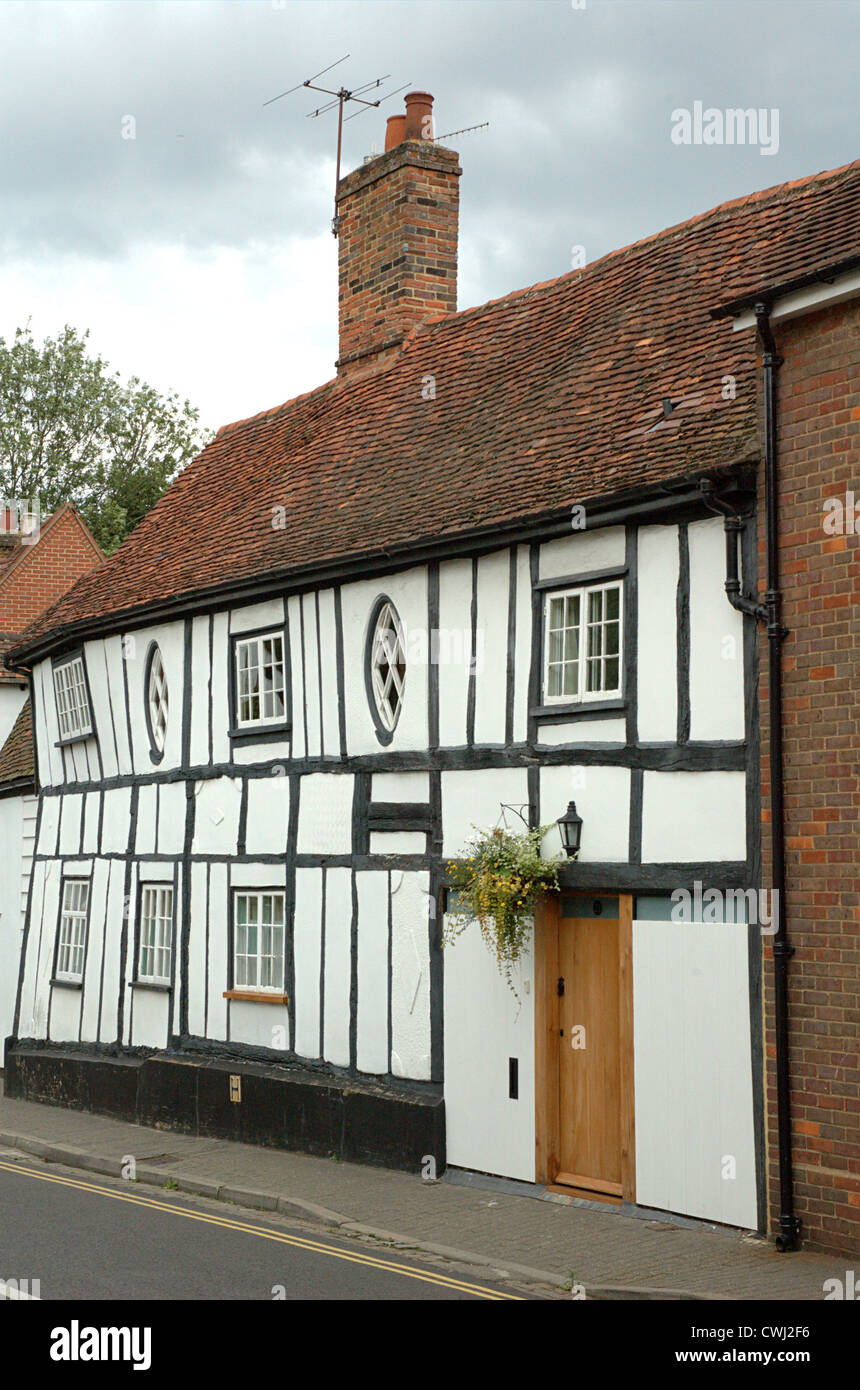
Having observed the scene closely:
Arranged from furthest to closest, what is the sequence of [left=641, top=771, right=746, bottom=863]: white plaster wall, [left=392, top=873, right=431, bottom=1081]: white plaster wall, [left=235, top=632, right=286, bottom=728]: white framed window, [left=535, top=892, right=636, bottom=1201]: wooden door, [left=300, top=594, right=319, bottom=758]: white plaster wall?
1. [left=235, top=632, right=286, bottom=728]: white framed window
2. [left=300, top=594, right=319, bottom=758]: white plaster wall
3. [left=392, top=873, right=431, bottom=1081]: white plaster wall
4. [left=535, top=892, right=636, bottom=1201]: wooden door
5. [left=641, top=771, right=746, bottom=863]: white plaster wall

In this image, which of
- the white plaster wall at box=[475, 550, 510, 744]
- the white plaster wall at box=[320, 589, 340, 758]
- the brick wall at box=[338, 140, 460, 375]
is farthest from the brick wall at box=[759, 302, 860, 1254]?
the brick wall at box=[338, 140, 460, 375]

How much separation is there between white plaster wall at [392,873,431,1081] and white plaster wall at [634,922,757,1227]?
2.53 m

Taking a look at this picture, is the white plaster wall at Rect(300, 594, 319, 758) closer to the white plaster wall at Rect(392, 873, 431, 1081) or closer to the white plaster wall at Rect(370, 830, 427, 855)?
the white plaster wall at Rect(370, 830, 427, 855)

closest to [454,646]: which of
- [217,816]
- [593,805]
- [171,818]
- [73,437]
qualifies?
[593,805]

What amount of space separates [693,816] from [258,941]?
6.06 m

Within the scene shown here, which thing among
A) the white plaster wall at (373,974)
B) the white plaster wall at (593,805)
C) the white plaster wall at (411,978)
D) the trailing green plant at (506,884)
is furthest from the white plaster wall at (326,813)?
the white plaster wall at (593,805)

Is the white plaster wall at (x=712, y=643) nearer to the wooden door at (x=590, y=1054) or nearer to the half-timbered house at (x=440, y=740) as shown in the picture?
the half-timbered house at (x=440, y=740)

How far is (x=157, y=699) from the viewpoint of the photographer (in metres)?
17.7

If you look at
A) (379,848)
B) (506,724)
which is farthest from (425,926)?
(506,724)

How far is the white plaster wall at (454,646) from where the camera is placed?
42.4ft

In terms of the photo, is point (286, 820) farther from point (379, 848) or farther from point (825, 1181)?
point (825, 1181)

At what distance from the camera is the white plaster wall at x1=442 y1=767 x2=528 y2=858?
40.5 feet

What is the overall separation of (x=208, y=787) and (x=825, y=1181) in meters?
8.64

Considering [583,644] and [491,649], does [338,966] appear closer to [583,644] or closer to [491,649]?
[491,649]
